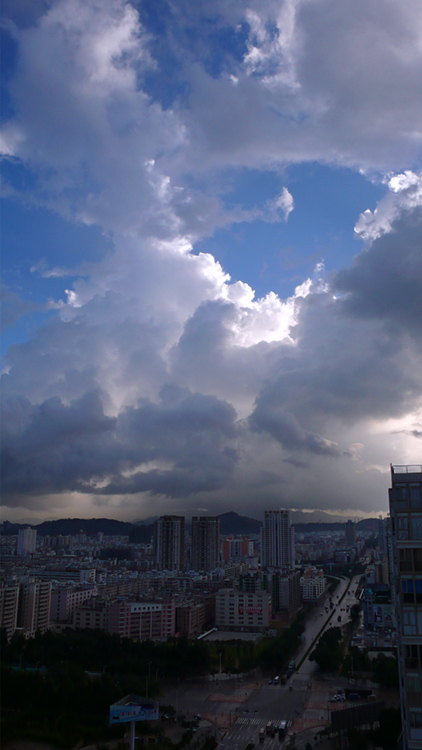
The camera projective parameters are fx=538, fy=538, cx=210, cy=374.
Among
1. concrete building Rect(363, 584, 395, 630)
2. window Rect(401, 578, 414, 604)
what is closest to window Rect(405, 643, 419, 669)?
window Rect(401, 578, 414, 604)

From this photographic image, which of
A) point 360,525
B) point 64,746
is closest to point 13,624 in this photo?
point 64,746

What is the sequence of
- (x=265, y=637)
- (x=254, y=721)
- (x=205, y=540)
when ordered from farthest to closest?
1. (x=205, y=540)
2. (x=265, y=637)
3. (x=254, y=721)

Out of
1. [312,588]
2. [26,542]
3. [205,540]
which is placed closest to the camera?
[312,588]

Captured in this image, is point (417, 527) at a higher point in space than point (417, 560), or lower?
higher

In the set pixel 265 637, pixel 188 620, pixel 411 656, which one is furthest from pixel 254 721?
pixel 188 620

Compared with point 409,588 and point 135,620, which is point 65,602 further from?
point 409,588

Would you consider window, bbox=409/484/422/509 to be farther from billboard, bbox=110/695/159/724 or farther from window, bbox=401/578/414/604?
billboard, bbox=110/695/159/724
